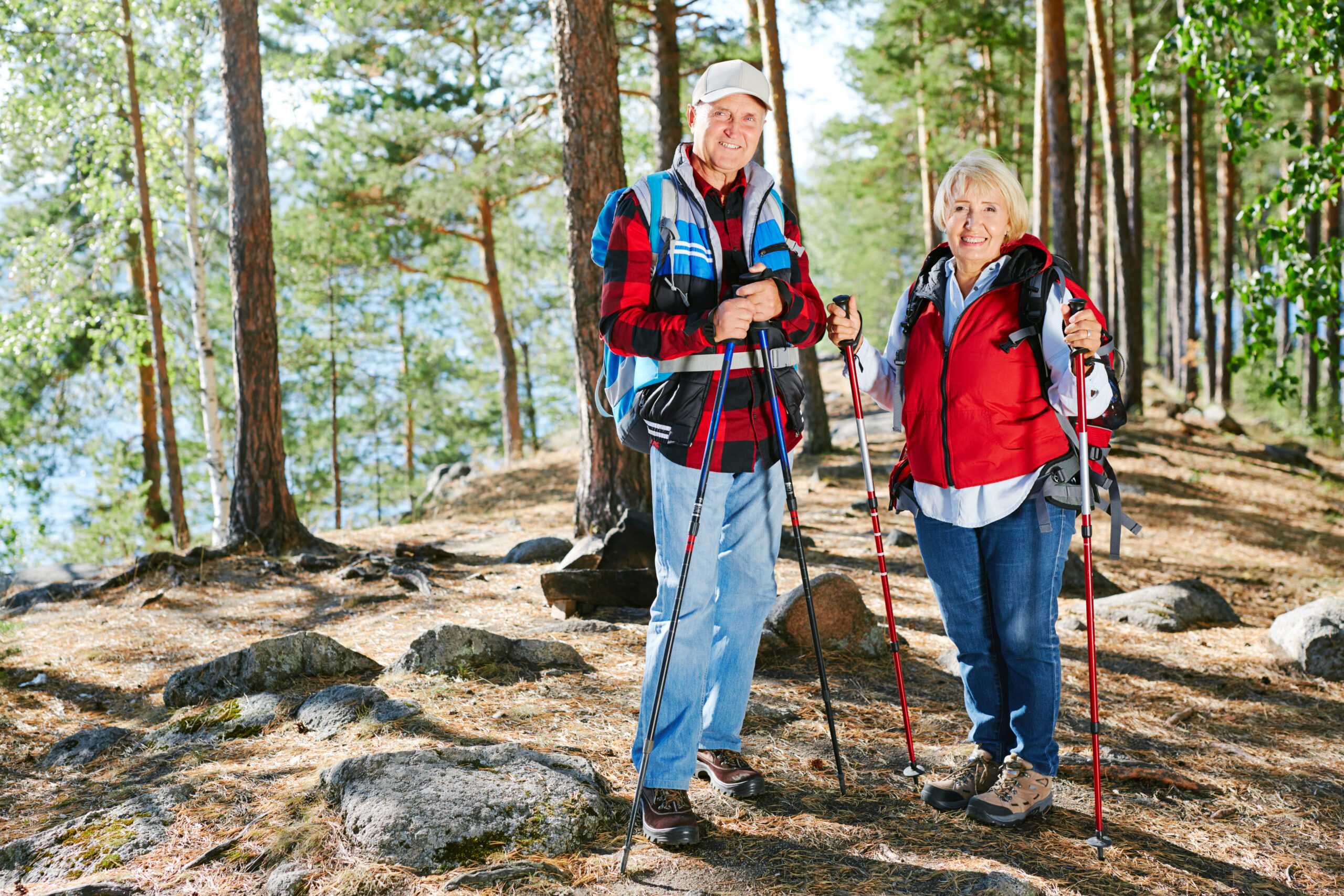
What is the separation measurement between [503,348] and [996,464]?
1556 centimetres

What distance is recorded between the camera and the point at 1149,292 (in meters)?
51.3

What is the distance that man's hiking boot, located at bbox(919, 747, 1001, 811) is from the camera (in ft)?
9.64

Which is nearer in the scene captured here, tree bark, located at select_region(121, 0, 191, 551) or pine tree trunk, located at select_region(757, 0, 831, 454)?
pine tree trunk, located at select_region(757, 0, 831, 454)

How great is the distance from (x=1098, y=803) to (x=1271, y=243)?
393 centimetres

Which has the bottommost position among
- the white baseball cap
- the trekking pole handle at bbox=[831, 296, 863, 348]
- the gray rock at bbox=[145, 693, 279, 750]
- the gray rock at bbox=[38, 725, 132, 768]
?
the gray rock at bbox=[38, 725, 132, 768]

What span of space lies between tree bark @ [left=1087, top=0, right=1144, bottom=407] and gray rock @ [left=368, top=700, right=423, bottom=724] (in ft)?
44.9

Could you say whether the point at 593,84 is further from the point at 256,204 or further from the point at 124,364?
the point at 124,364

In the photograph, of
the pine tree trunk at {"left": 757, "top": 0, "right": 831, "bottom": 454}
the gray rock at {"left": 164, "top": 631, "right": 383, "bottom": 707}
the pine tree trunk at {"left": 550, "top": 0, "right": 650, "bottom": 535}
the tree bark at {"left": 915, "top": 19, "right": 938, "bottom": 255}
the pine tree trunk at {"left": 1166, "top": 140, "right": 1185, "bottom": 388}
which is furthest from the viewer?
the pine tree trunk at {"left": 1166, "top": 140, "right": 1185, "bottom": 388}

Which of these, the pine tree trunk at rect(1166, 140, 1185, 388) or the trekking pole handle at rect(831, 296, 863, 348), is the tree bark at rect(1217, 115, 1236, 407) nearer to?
the pine tree trunk at rect(1166, 140, 1185, 388)

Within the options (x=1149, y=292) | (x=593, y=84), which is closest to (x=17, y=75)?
(x=593, y=84)

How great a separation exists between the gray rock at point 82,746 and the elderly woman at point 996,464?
333cm

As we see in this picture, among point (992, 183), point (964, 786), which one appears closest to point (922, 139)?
point (992, 183)

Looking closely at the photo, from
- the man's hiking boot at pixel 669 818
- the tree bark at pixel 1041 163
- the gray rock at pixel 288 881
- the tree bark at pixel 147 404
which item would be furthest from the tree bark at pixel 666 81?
the tree bark at pixel 147 404

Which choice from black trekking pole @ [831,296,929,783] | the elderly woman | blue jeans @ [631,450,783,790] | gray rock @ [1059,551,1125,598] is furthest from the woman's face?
gray rock @ [1059,551,1125,598]
